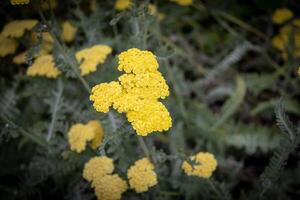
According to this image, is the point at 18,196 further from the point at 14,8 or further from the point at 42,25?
the point at 14,8

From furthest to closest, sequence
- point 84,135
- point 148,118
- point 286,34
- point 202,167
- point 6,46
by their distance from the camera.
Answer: point 286,34, point 6,46, point 84,135, point 202,167, point 148,118

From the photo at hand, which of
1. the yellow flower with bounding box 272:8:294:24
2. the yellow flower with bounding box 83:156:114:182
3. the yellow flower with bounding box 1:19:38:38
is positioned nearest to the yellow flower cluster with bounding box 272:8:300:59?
the yellow flower with bounding box 272:8:294:24

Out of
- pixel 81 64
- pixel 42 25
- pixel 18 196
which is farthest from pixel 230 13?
pixel 18 196

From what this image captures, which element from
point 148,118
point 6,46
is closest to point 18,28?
point 6,46

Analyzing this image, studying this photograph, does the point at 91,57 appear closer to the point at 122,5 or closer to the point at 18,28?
the point at 18,28

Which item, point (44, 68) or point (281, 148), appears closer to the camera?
point (281, 148)

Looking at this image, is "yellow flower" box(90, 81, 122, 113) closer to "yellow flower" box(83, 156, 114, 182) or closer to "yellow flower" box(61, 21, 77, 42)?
"yellow flower" box(83, 156, 114, 182)

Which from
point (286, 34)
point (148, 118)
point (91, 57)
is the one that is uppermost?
point (148, 118)
